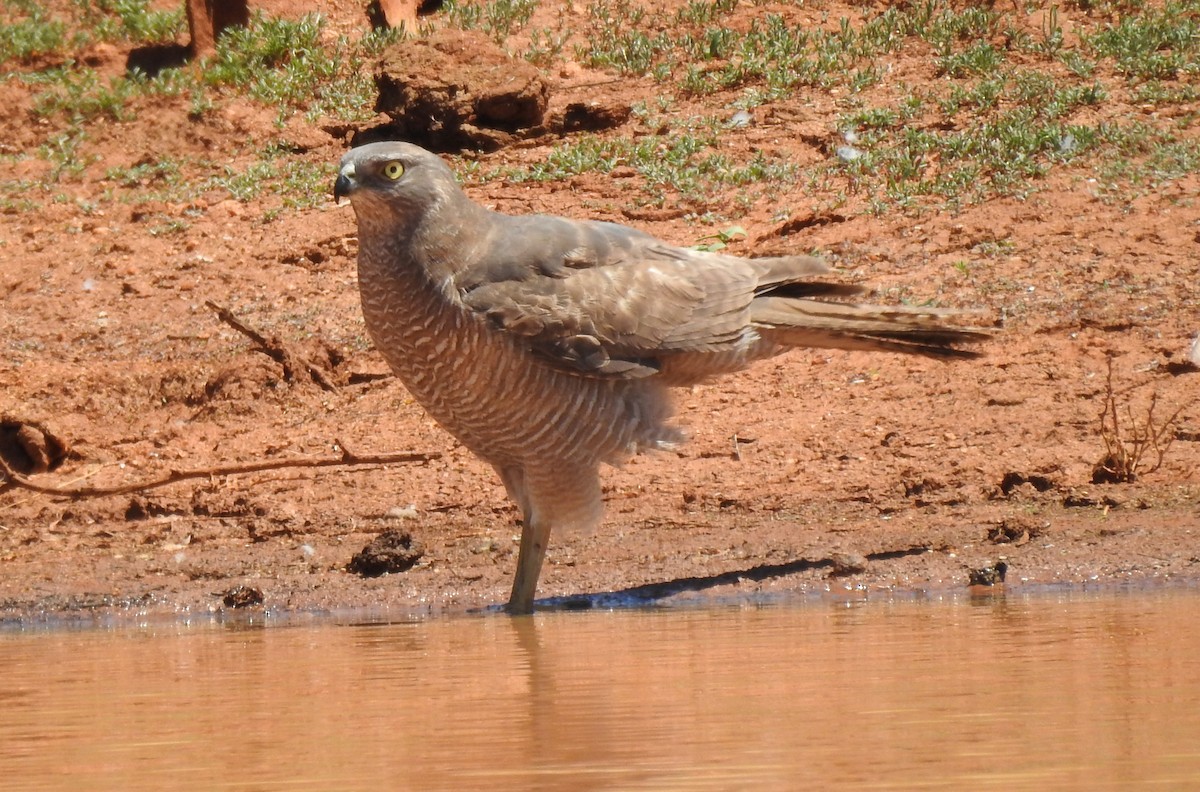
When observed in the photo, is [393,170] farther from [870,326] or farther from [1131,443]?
[1131,443]

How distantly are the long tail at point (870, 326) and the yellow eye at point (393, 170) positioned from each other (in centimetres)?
153

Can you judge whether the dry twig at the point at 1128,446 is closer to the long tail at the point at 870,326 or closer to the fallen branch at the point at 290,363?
the long tail at the point at 870,326

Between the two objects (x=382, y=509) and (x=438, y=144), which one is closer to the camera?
(x=382, y=509)

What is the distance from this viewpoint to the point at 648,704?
3514mm

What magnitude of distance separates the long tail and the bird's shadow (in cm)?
79

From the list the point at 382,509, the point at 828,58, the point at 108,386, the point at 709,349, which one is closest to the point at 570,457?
the point at 709,349

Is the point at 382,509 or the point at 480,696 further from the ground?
the point at 382,509

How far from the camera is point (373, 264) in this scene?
229 inches

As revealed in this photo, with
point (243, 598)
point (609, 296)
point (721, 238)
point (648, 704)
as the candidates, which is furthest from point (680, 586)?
point (721, 238)

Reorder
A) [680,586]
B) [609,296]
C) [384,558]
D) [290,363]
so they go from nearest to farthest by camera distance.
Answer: [609,296]
[680,586]
[384,558]
[290,363]

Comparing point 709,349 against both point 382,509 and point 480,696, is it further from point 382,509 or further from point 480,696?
point 480,696

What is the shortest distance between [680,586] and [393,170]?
6.13 feet

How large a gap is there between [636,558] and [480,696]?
2.89 metres

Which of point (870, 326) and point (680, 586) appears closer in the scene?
point (680, 586)
